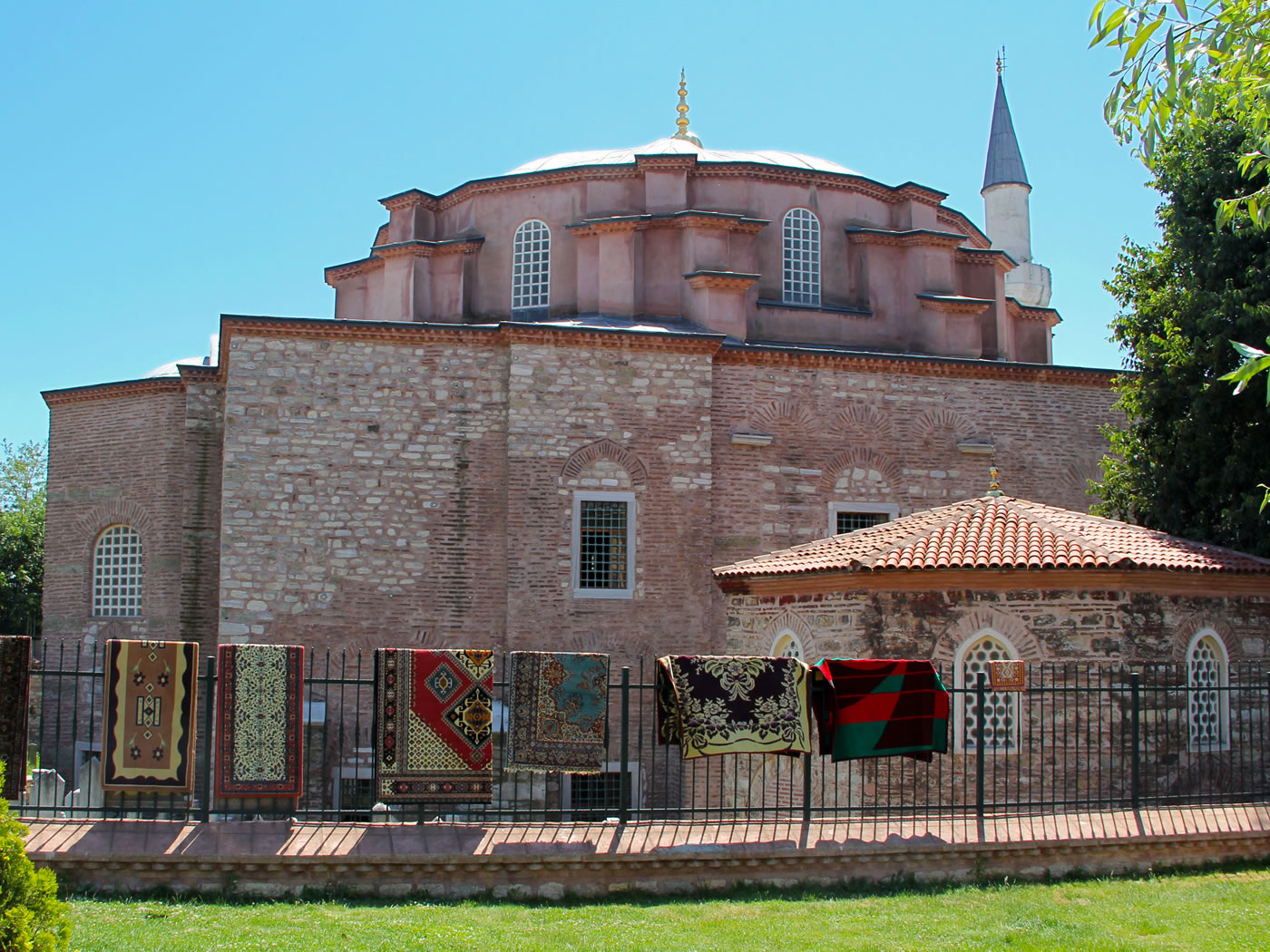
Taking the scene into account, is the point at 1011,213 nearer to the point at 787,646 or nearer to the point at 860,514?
the point at 860,514

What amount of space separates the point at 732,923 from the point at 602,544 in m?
8.72

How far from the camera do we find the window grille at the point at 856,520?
16.0 m

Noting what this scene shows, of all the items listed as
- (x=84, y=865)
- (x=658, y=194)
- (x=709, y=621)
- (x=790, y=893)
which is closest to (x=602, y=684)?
(x=790, y=893)

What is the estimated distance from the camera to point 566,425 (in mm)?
15227

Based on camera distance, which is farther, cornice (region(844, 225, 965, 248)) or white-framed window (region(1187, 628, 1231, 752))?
cornice (region(844, 225, 965, 248))

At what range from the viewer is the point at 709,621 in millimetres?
15141

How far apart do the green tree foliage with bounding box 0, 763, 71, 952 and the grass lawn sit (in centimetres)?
105

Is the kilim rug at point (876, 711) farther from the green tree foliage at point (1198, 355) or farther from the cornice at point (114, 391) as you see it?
the cornice at point (114, 391)

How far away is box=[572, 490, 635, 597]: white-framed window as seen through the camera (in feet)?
49.5

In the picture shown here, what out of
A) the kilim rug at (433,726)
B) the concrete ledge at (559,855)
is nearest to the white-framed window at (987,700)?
the concrete ledge at (559,855)

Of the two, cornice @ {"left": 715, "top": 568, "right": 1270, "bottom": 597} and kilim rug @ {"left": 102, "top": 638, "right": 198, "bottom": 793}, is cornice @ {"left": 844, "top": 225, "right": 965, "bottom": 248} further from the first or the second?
kilim rug @ {"left": 102, "top": 638, "right": 198, "bottom": 793}

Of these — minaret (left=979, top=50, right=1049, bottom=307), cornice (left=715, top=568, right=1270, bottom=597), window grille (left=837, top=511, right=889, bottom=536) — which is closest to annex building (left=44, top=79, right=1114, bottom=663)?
window grille (left=837, top=511, right=889, bottom=536)

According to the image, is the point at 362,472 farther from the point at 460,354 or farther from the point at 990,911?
the point at 990,911

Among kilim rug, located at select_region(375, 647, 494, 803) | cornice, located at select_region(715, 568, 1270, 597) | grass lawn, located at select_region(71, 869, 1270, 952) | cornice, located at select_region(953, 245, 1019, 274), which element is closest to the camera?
grass lawn, located at select_region(71, 869, 1270, 952)
